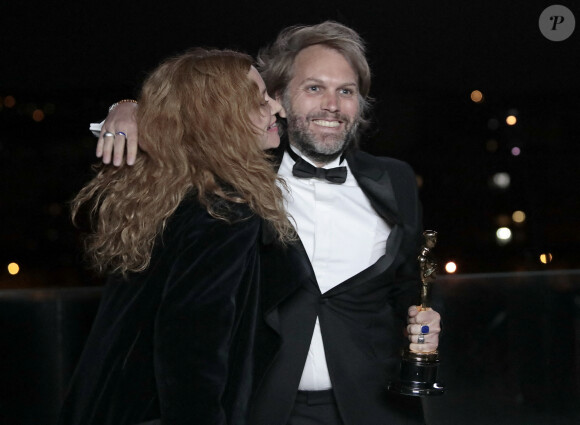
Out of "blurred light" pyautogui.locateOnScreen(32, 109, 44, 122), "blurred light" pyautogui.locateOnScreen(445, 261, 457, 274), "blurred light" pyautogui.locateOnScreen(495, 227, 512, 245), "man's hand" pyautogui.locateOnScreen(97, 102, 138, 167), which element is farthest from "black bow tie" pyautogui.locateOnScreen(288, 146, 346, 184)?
"blurred light" pyautogui.locateOnScreen(495, 227, 512, 245)

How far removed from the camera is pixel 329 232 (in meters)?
2.29

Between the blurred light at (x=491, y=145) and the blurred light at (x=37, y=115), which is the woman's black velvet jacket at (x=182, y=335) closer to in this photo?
the blurred light at (x=37, y=115)

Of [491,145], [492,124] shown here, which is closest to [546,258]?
[491,145]

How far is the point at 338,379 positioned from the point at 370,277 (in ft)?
0.89

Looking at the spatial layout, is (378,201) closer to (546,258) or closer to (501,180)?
(501,180)

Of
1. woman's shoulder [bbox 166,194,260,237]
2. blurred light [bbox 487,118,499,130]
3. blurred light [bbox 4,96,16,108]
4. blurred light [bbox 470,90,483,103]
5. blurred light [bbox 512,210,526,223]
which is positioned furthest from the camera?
blurred light [bbox 512,210,526,223]

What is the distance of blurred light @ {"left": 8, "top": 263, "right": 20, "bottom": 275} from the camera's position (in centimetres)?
437

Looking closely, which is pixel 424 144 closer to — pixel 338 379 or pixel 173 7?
pixel 173 7

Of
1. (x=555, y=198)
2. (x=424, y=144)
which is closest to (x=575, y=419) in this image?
(x=555, y=198)

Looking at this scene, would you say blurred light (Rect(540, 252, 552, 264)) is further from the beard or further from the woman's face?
the woman's face

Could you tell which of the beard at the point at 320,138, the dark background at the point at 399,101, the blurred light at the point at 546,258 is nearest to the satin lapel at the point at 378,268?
the beard at the point at 320,138

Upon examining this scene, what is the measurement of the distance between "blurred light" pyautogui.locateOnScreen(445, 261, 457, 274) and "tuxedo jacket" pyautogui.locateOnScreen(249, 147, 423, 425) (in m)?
2.52

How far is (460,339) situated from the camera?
378 cm

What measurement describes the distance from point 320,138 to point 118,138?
71 cm
